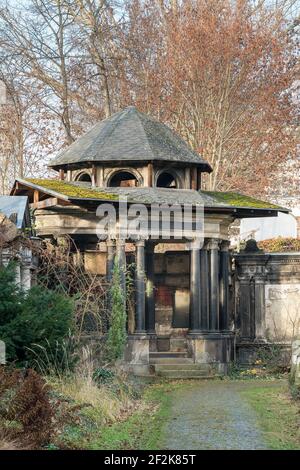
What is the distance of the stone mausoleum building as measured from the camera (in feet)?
75.2

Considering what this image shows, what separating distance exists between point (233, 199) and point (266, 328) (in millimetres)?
3597

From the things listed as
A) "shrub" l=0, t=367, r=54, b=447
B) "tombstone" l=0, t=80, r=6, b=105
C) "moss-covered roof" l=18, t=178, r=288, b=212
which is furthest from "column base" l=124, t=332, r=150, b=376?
"shrub" l=0, t=367, r=54, b=447

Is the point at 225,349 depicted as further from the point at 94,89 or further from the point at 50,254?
the point at 94,89

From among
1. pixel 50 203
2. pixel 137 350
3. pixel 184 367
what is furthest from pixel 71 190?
pixel 184 367

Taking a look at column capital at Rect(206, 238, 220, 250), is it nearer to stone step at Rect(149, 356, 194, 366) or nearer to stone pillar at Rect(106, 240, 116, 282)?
stone pillar at Rect(106, 240, 116, 282)

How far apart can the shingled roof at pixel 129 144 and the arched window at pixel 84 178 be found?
19.4 inches

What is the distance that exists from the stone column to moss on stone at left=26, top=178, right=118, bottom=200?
3634 millimetres

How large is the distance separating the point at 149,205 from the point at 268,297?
4998 millimetres

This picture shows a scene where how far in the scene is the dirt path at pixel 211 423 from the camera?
11.4 meters

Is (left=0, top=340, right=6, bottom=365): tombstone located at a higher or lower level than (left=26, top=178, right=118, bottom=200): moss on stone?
lower

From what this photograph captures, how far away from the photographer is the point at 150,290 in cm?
2539

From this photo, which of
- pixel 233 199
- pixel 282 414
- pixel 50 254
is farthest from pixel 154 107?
pixel 282 414

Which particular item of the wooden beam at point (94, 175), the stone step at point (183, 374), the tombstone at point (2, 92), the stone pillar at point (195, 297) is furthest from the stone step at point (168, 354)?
the tombstone at point (2, 92)

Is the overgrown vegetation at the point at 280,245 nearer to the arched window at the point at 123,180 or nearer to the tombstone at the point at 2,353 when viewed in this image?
the arched window at the point at 123,180
